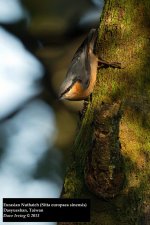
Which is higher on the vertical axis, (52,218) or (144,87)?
(144,87)

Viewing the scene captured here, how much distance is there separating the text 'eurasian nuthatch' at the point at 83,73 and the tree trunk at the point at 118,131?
0.06 ft

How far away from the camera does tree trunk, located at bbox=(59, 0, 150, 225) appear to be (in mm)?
828

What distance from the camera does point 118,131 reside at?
85 cm

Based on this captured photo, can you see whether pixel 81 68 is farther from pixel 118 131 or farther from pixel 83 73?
pixel 118 131

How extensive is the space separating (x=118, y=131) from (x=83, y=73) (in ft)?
0.65

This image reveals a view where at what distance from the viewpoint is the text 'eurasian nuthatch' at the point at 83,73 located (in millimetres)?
977

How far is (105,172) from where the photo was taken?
0.82 metres

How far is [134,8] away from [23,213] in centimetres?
50

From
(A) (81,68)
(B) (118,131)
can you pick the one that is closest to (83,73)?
(A) (81,68)

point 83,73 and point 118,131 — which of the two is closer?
point 118,131

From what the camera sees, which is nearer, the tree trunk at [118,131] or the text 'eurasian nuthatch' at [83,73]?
the tree trunk at [118,131]

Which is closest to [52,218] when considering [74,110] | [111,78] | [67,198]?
[67,198]

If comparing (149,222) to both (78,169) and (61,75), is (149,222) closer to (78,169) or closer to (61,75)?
(78,169)

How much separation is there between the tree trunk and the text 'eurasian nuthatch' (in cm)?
2
